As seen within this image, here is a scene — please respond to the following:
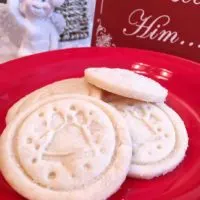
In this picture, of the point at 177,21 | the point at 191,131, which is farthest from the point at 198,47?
the point at 191,131

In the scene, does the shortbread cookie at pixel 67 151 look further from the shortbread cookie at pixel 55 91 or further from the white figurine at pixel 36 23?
the white figurine at pixel 36 23

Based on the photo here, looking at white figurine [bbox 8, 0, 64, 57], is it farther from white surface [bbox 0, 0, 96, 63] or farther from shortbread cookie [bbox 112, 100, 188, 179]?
shortbread cookie [bbox 112, 100, 188, 179]

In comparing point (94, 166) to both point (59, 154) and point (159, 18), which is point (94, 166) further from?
point (159, 18)

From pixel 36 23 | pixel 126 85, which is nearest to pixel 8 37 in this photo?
pixel 36 23

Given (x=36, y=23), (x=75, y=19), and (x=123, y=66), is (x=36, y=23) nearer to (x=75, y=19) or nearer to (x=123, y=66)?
(x=75, y=19)

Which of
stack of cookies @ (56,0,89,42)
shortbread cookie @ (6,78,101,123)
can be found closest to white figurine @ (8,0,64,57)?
stack of cookies @ (56,0,89,42)

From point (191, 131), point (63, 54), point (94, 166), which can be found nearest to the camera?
point (94, 166)

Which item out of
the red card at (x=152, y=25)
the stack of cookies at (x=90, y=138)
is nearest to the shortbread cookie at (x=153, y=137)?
the stack of cookies at (x=90, y=138)
